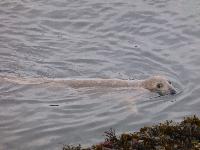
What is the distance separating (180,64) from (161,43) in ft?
5.05

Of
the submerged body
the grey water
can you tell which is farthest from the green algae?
the submerged body

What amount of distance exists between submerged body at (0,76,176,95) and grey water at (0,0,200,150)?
0.16 m

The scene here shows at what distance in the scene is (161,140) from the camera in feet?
19.0

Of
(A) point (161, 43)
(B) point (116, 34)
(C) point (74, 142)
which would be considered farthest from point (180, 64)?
(C) point (74, 142)

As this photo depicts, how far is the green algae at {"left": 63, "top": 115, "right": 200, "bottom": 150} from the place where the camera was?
18.7ft

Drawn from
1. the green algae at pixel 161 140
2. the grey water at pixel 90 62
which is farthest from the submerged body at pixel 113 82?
the green algae at pixel 161 140

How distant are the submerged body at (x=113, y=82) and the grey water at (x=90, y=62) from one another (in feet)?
0.53

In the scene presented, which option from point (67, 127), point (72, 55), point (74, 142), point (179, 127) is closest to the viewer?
point (179, 127)

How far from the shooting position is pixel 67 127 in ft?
28.9

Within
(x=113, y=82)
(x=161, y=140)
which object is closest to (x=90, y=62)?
(x=113, y=82)

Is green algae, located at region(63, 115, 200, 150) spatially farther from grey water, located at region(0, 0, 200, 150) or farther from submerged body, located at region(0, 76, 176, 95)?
submerged body, located at region(0, 76, 176, 95)

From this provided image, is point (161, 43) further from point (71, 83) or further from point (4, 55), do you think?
point (4, 55)

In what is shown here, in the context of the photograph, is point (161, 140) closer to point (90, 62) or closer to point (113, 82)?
point (113, 82)

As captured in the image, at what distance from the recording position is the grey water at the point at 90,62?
29.3 feet
